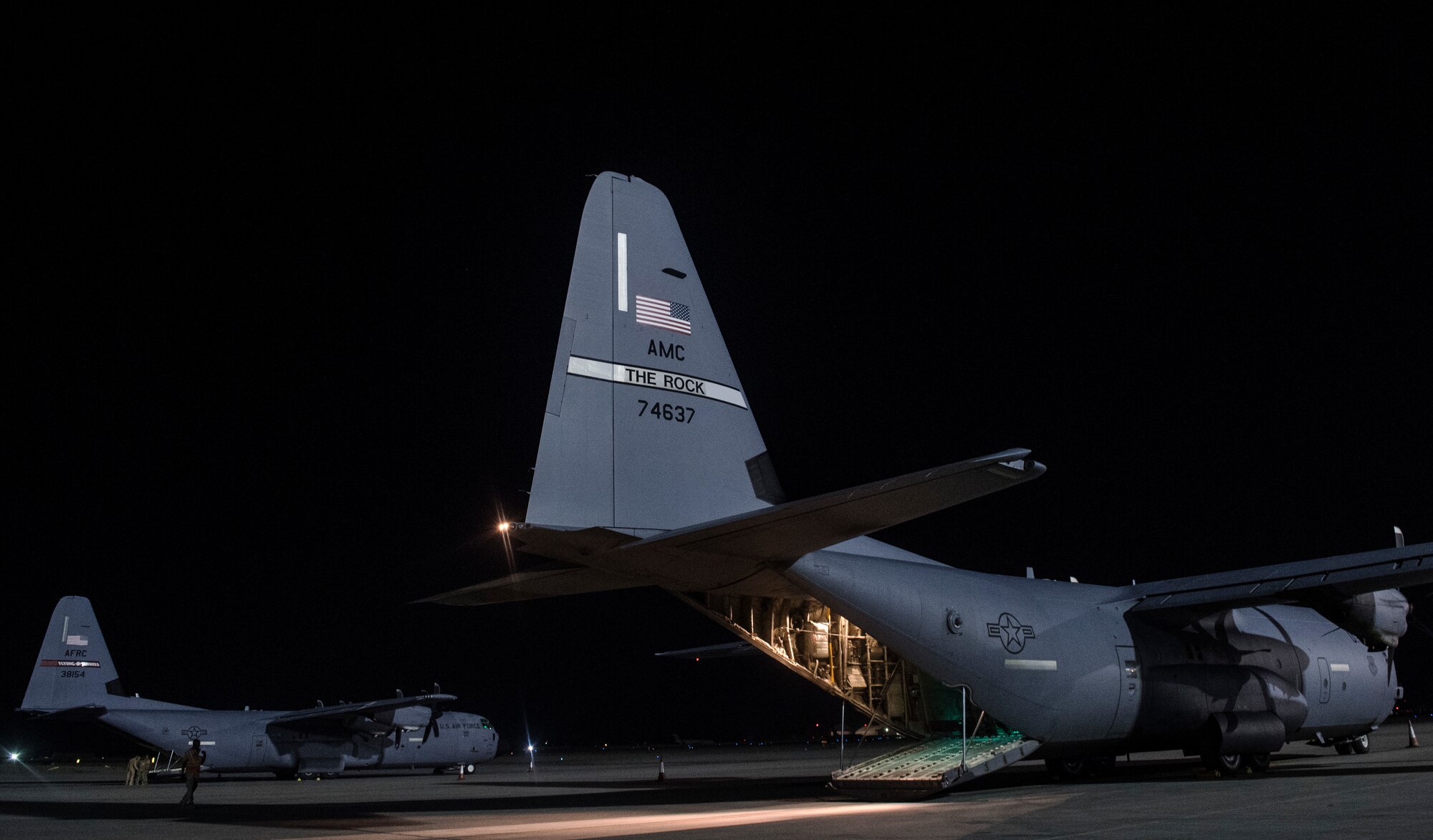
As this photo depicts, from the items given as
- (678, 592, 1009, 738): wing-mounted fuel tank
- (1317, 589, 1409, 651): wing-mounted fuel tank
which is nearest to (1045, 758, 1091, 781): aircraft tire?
(678, 592, 1009, 738): wing-mounted fuel tank

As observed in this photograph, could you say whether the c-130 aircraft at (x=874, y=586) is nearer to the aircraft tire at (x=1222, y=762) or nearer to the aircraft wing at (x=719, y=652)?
the aircraft tire at (x=1222, y=762)

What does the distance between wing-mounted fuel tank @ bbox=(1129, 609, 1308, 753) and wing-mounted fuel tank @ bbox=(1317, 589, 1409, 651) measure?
57.4 inches

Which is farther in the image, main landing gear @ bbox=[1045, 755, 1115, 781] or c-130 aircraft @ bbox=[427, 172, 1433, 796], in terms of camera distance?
main landing gear @ bbox=[1045, 755, 1115, 781]

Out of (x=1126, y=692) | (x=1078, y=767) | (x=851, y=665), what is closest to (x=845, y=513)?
(x=851, y=665)

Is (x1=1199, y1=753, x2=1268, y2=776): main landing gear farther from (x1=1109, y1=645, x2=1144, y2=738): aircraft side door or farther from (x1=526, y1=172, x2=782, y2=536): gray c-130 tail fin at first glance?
(x1=526, y1=172, x2=782, y2=536): gray c-130 tail fin

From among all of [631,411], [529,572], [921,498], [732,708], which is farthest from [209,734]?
[732,708]

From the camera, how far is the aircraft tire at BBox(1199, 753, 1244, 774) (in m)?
16.2

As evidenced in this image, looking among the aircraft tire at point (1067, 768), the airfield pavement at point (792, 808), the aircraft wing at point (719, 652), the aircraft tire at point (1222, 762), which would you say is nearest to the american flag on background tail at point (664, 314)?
the airfield pavement at point (792, 808)

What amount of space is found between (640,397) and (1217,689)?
1054 centimetres

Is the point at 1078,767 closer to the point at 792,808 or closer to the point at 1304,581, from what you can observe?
the point at 1304,581

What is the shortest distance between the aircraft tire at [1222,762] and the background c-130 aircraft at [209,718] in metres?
17.9

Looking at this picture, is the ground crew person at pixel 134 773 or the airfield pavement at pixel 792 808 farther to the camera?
the ground crew person at pixel 134 773

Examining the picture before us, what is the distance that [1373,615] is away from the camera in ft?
54.1

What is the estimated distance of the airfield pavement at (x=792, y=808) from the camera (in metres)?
9.55
